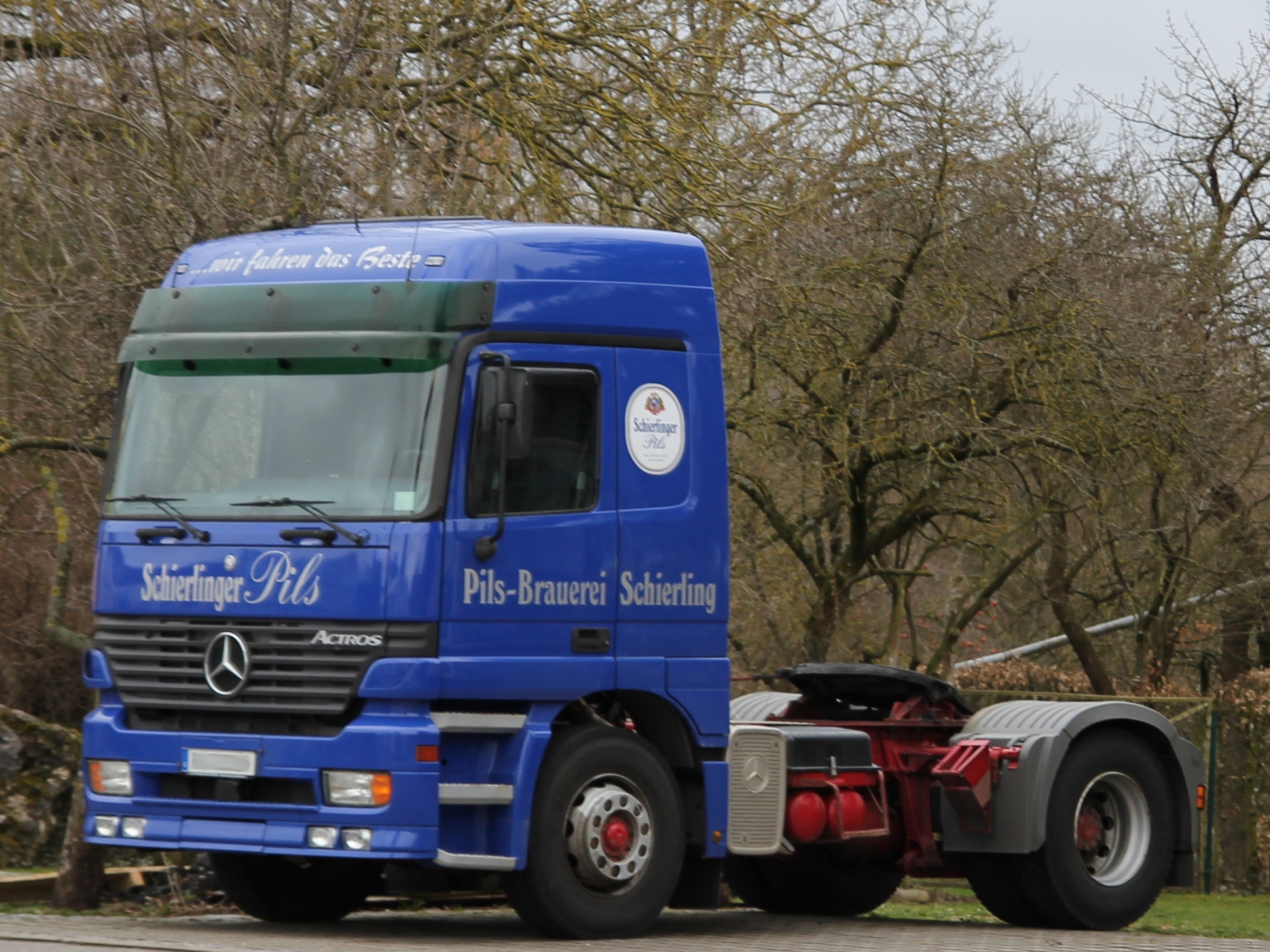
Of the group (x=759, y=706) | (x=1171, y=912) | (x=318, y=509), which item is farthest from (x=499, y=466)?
(x=1171, y=912)

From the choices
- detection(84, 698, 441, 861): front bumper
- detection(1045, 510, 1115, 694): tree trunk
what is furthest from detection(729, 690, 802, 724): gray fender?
detection(1045, 510, 1115, 694): tree trunk

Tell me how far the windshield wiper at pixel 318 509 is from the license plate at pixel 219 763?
3.37ft

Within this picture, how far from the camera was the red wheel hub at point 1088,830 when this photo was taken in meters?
10.8

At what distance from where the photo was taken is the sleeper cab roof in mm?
8781

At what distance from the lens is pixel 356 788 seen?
8297mm

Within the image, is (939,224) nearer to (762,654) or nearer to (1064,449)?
(1064,449)

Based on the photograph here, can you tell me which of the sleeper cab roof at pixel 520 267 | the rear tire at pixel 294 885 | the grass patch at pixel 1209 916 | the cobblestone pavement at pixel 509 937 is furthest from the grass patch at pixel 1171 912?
the sleeper cab roof at pixel 520 267

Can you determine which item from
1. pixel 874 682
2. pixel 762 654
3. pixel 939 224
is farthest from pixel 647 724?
pixel 762 654

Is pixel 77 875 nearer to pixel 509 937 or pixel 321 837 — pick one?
pixel 509 937

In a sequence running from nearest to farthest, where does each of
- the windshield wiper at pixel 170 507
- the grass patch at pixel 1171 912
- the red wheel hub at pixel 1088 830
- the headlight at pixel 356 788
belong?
the headlight at pixel 356 788
the windshield wiper at pixel 170 507
the red wheel hub at pixel 1088 830
the grass patch at pixel 1171 912

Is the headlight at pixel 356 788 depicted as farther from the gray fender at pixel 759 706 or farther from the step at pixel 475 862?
the gray fender at pixel 759 706

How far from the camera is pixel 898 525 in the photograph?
59.7ft

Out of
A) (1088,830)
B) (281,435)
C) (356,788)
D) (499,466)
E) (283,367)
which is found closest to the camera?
(356,788)

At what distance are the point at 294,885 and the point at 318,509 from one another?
2.61 metres
